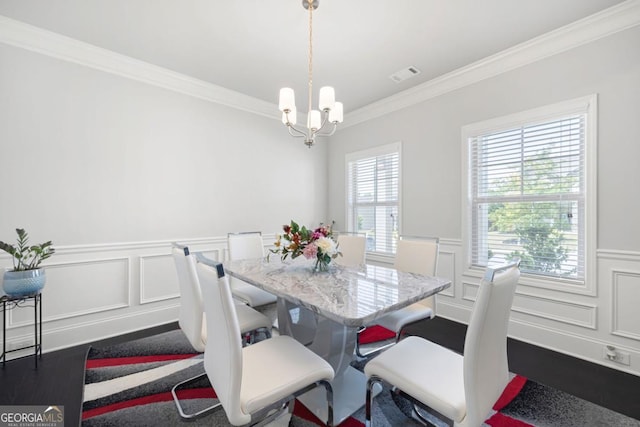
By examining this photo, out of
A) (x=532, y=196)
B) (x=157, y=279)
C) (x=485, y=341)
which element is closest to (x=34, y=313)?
(x=157, y=279)

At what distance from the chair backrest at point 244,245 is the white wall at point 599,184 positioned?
1945 mm

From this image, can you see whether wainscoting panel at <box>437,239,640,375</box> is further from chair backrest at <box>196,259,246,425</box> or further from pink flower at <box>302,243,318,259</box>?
chair backrest at <box>196,259,246,425</box>

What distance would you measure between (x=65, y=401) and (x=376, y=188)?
3.69m

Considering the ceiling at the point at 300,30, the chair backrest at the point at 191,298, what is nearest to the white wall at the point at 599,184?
the ceiling at the point at 300,30

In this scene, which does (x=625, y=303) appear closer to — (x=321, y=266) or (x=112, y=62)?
(x=321, y=266)

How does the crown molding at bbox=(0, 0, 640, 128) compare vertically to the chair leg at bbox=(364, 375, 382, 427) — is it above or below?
above

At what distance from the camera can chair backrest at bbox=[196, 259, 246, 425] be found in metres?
1.10

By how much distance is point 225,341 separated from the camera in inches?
45.4

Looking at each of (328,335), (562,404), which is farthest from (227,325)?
(562,404)

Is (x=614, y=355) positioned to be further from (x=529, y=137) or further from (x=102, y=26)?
(x=102, y=26)

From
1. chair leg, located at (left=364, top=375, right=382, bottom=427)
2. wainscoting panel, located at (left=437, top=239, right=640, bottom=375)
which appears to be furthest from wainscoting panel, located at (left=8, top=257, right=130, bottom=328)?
wainscoting panel, located at (left=437, top=239, right=640, bottom=375)

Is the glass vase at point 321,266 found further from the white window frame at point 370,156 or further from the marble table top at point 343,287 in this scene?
the white window frame at point 370,156

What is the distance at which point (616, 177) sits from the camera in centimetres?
221

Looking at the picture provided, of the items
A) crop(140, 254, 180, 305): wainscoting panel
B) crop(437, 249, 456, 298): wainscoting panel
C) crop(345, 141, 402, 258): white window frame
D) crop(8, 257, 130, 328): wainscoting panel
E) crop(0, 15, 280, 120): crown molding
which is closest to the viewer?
crop(0, 15, 280, 120): crown molding
